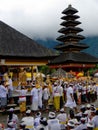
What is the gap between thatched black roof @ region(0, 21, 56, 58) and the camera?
23.0 m

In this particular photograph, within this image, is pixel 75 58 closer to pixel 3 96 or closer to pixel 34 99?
pixel 34 99

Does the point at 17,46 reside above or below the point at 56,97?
above

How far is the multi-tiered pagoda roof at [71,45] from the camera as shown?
52969mm

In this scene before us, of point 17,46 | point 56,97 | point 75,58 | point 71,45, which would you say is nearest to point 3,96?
point 56,97

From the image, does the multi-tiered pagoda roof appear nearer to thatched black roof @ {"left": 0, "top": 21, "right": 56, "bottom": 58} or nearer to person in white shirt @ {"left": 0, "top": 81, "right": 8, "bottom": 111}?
thatched black roof @ {"left": 0, "top": 21, "right": 56, "bottom": 58}

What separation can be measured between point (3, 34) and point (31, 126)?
12767 mm

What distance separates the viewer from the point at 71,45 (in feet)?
181

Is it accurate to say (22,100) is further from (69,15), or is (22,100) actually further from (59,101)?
(69,15)

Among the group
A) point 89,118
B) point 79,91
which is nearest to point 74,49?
point 79,91

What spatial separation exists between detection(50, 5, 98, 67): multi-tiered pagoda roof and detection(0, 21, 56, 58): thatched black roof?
26.2 m

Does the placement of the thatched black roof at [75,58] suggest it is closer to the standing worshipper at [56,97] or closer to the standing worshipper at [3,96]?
the standing worshipper at [56,97]

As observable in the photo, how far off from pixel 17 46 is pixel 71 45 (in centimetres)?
3154

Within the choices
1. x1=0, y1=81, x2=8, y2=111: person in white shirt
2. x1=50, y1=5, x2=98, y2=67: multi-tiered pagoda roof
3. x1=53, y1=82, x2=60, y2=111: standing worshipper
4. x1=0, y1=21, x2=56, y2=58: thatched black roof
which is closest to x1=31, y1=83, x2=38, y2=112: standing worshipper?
x1=0, y1=81, x2=8, y2=111: person in white shirt

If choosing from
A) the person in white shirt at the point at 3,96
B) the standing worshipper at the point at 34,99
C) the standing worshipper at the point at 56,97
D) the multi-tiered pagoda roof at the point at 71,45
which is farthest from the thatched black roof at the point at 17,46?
the multi-tiered pagoda roof at the point at 71,45
